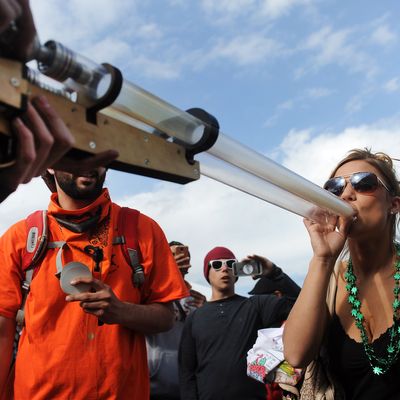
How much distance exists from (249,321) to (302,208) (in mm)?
2038

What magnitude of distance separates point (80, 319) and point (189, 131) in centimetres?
109

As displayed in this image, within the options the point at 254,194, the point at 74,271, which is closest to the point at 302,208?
the point at 254,194

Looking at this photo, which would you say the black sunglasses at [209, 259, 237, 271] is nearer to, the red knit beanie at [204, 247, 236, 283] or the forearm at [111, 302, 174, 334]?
the red knit beanie at [204, 247, 236, 283]

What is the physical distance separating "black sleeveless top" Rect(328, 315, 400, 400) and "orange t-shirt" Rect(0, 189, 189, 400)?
2.22 feet

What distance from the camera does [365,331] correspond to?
2109 millimetres

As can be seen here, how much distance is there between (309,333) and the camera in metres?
2.08

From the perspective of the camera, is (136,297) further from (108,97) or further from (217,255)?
(217,255)

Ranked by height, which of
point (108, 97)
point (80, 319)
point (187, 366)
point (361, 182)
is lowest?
point (187, 366)

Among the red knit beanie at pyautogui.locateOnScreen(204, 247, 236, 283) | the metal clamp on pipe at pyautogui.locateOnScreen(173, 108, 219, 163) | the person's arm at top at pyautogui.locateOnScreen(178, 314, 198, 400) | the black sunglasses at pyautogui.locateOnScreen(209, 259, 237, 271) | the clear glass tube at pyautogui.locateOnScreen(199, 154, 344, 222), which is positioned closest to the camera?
the metal clamp on pipe at pyautogui.locateOnScreen(173, 108, 219, 163)

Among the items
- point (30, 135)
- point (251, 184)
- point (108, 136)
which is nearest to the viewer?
point (30, 135)

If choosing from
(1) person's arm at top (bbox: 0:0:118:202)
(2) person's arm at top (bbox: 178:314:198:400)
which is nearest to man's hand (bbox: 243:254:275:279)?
(2) person's arm at top (bbox: 178:314:198:400)

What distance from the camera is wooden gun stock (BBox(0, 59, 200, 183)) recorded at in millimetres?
943

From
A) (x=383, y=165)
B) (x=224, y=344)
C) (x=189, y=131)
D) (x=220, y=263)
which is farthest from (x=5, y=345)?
(x=220, y=263)

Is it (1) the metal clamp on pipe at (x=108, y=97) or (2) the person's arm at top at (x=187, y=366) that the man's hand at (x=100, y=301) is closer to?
(1) the metal clamp on pipe at (x=108, y=97)
